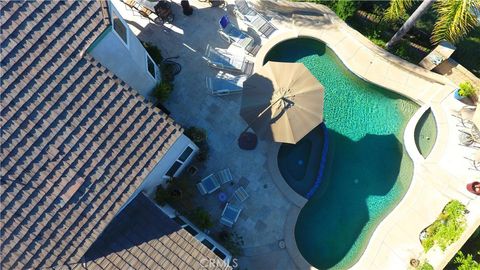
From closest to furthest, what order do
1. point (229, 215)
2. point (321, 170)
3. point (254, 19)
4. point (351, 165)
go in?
point (229, 215), point (321, 170), point (351, 165), point (254, 19)

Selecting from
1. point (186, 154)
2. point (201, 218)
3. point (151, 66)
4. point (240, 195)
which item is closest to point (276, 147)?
point (240, 195)

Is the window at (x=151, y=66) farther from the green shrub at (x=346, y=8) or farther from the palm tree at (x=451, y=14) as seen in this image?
the palm tree at (x=451, y=14)

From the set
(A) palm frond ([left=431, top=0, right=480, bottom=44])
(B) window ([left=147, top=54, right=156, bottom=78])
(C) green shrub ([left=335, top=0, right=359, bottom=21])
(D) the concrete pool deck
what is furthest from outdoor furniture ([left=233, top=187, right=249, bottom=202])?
(A) palm frond ([left=431, top=0, right=480, bottom=44])

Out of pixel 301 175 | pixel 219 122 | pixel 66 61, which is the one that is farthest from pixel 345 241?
pixel 66 61

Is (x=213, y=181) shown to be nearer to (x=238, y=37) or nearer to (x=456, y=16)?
(x=238, y=37)

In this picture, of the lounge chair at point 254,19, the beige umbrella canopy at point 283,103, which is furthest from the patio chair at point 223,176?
the lounge chair at point 254,19

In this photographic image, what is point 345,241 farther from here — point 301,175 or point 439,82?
point 439,82
